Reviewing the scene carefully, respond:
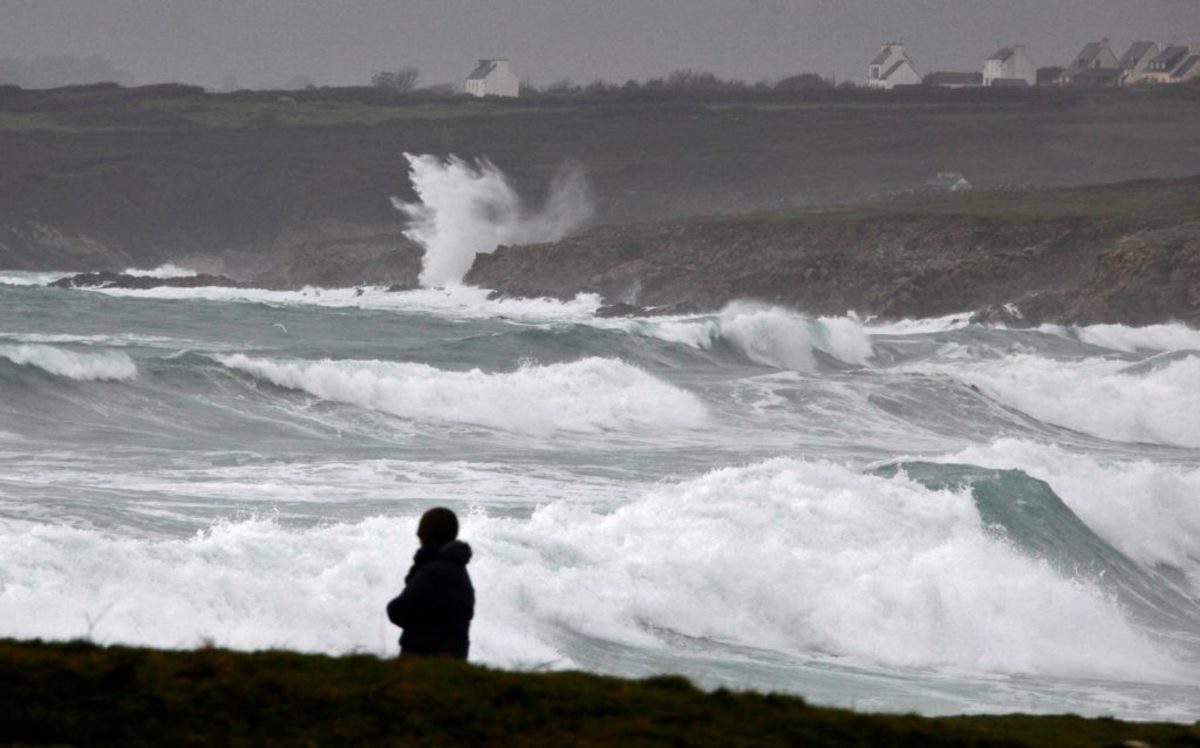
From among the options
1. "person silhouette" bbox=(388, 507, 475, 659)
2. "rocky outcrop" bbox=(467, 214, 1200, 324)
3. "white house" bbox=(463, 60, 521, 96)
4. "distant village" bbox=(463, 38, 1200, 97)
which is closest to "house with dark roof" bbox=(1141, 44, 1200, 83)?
"distant village" bbox=(463, 38, 1200, 97)

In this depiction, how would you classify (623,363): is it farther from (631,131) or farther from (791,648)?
(631,131)

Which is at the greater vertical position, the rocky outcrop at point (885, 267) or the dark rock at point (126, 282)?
the rocky outcrop at point (885, 267)

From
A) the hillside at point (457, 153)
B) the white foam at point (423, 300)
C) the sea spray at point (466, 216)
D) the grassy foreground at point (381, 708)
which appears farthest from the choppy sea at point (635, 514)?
the hillside at point (457, 153)

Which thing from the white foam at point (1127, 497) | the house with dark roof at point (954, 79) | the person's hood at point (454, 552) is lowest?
the person's hood at point (454, 552)

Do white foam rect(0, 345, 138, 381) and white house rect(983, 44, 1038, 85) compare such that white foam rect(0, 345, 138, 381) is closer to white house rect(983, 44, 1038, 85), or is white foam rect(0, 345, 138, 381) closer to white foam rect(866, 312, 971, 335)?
white foam rect(866, 312, 971, 335)

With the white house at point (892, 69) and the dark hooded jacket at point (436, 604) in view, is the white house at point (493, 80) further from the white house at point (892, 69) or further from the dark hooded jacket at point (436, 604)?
the dark hooded jacket at point (436, 604)

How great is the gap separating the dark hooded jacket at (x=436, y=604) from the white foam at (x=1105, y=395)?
29.5 metres

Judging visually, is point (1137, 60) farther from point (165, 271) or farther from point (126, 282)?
point (126, 282)

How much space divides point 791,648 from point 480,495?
19.9 ft

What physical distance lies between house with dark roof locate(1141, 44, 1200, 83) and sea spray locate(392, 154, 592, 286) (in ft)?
207

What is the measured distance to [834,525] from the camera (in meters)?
18.7

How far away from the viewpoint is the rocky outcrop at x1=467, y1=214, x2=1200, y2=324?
2403 inches

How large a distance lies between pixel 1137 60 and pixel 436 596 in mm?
152424

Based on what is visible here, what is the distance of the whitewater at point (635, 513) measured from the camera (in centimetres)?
1376
